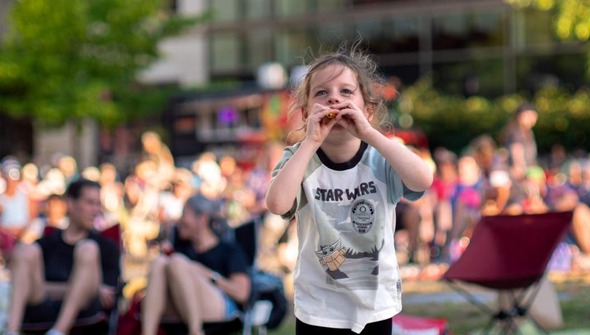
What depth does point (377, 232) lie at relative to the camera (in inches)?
A: 140

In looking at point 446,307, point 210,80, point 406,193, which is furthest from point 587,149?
point 406,193

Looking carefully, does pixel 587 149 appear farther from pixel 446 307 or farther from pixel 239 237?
pixel 239 237

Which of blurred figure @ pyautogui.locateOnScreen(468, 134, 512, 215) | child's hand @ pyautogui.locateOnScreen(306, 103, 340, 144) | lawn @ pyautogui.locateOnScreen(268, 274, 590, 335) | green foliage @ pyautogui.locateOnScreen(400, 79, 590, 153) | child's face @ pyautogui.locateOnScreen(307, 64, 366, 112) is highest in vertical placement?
green foliage @ pyautogui.locateOnScreen(400, 79, 590, 153)

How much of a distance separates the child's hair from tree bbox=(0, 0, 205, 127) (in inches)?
1238

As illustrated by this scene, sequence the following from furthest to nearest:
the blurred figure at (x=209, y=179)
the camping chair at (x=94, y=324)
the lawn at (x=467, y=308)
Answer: the blurred figure at (x=209, y=179) < the lawn at (x=467, y=308) < the camping chair at (x=94, y=324)

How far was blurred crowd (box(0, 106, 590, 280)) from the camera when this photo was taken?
1180 cm

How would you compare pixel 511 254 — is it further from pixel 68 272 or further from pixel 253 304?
pixel 68 272

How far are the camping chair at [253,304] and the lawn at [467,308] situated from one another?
0.79 m

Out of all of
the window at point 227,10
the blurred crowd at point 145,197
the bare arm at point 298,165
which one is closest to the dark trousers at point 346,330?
the bare arm at point 298,165

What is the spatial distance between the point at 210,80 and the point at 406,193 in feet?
132

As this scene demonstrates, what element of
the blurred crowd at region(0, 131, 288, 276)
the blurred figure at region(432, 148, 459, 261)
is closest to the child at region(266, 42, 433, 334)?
the blurred crowd at region(0, 131, 288, 276)

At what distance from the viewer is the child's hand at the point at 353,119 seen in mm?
3352

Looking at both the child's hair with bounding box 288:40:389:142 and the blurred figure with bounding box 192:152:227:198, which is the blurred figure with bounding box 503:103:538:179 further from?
the child's hair with bounding box 288:40:389:142

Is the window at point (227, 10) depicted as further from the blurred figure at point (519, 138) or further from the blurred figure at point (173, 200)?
the blurred figure at point (519, 138)
